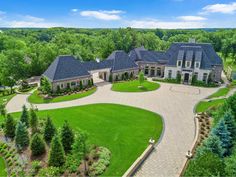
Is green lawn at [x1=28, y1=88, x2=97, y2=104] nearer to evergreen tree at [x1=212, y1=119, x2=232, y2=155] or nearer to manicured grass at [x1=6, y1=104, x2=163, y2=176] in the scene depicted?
manicured grass at [x1=6, y1=104, x2=163, y2=176]

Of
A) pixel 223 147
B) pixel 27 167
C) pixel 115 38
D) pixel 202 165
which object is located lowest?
pixel 27 167

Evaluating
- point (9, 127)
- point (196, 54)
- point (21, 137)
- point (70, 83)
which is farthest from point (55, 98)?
point (196, 54)

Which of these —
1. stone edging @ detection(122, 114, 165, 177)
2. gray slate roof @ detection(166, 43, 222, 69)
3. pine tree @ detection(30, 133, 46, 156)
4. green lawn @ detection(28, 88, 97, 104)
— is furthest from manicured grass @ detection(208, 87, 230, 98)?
pine tree @ detection(30, 133, 46, 156)

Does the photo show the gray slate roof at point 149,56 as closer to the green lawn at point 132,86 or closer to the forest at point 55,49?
the green lawn at point 132,86

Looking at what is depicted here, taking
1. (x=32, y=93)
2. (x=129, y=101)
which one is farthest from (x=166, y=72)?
(x=32, y=93)

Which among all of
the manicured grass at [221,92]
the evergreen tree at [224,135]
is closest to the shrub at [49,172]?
the evergreen tree at [224,135]

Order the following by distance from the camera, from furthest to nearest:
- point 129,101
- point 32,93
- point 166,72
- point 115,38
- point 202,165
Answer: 1. point 115,38
2. point 166,72
3. point 32,93
4. point 129,101
5. point 202,165

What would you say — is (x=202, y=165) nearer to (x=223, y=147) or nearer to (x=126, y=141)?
(x=223, y=147)
